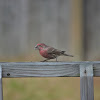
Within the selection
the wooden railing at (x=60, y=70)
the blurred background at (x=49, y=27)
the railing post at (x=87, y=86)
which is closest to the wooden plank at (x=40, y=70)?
the wooden railing at (x=60, y=70)

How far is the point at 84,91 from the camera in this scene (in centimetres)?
351

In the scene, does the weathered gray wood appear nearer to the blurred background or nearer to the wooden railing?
the wooden railing

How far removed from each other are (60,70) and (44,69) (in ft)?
0.41

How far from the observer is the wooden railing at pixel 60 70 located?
3516mm

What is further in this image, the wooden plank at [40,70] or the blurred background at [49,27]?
the blurred background at [49,27]

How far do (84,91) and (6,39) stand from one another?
677 cm

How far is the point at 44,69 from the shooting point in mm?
3625

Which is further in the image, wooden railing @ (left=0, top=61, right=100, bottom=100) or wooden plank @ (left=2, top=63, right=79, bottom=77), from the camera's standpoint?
wooden plank @ (left=2, top=63, right=79, bottom=77)

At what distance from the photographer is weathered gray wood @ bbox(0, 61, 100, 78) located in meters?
3.60

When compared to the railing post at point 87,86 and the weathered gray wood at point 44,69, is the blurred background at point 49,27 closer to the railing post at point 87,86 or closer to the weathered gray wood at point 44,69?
the weathered gray wood at point 44,69

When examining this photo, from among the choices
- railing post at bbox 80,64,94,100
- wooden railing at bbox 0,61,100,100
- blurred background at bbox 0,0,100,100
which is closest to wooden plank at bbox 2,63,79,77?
wooden railing at bbox 0,61,100,100

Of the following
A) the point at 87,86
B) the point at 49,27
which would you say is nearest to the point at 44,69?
the point at 87,86

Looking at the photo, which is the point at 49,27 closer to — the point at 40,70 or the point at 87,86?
the point at 40,70

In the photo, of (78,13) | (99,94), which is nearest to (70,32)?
(78,13)
